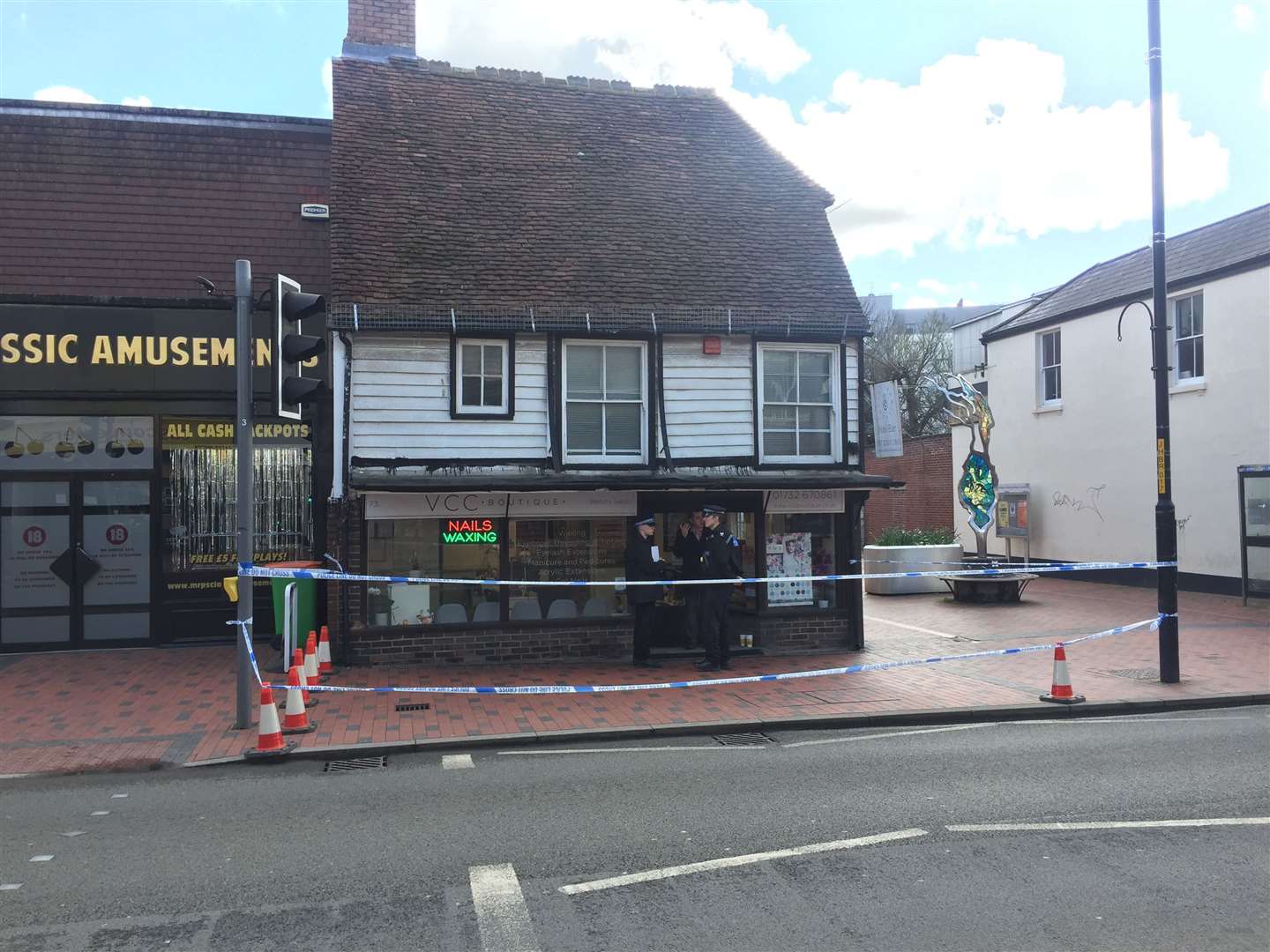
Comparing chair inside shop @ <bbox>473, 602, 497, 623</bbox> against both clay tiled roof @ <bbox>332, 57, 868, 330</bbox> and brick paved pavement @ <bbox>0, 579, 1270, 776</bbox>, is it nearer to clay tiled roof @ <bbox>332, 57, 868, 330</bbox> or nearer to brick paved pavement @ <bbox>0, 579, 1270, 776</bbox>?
brick paved pavement @ <bbox>0, 579, 1270, 776</bbox>

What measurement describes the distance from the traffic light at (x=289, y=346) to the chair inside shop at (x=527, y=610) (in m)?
4.18

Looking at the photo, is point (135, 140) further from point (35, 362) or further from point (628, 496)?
point (628, 496)

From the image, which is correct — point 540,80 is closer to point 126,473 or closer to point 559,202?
point 559,202

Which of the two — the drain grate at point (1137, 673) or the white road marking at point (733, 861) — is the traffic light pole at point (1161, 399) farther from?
the white road marking at point (733, 861)

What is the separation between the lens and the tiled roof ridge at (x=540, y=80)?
13.5 meters

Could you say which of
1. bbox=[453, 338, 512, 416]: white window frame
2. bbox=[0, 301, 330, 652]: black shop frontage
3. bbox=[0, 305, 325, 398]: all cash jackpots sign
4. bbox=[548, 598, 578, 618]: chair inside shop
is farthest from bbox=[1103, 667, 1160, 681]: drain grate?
bbox=[0, 305, 325, 398]: all cash jackpots sign

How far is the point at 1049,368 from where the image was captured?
2198 centimetres

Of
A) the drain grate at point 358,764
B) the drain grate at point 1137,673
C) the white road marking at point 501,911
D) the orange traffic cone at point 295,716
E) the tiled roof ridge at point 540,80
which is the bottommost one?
the drain grate at point 1137,673

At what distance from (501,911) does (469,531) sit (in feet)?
23.4

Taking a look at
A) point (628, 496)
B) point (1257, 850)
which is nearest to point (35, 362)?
point (628, 496)

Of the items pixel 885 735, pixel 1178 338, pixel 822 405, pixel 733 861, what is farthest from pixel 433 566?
pixel 1178 338

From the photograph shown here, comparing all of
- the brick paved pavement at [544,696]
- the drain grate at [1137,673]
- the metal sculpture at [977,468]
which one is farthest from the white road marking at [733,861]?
the metal sculpture at [977,468]

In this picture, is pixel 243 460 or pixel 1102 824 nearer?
pixel 1102 824

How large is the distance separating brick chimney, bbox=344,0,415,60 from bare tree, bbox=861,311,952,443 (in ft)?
93.2
